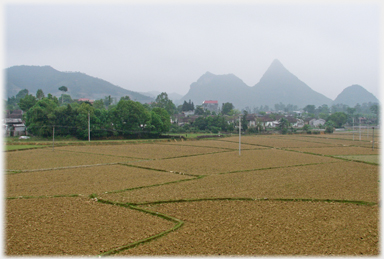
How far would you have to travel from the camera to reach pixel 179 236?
307 inches

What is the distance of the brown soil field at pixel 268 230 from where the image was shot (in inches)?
277

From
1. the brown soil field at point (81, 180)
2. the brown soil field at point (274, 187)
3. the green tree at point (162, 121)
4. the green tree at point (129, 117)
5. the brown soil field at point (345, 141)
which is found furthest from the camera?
the green tree at point (162, 121)

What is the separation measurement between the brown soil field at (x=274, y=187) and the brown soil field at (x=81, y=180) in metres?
1.46

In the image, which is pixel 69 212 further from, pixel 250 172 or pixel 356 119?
pixel 356 119

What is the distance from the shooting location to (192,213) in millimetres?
9641

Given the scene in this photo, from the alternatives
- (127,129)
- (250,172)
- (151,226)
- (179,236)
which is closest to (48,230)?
(151,226)

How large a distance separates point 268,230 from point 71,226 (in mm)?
5664

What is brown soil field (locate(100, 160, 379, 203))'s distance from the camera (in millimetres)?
11711

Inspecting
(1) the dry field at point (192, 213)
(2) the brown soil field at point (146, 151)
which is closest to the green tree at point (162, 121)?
(2) the brown soil field at point (146, 151)

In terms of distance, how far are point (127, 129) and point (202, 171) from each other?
106ft

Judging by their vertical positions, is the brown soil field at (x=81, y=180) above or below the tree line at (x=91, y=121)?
below

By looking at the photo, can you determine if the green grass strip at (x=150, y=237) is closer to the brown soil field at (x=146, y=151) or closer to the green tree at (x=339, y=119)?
the brown soil field at (x=146, y=151)

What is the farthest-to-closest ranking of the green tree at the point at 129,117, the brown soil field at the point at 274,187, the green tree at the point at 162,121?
the green tree at the point at 162,121 → the green tree at the point at 129,117 → the brown soil field at the point at 274,187

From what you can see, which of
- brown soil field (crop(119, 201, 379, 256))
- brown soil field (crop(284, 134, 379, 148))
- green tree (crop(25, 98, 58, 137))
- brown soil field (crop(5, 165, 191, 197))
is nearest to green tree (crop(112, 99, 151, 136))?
green tree (crop(25, 98, 58, 137))
